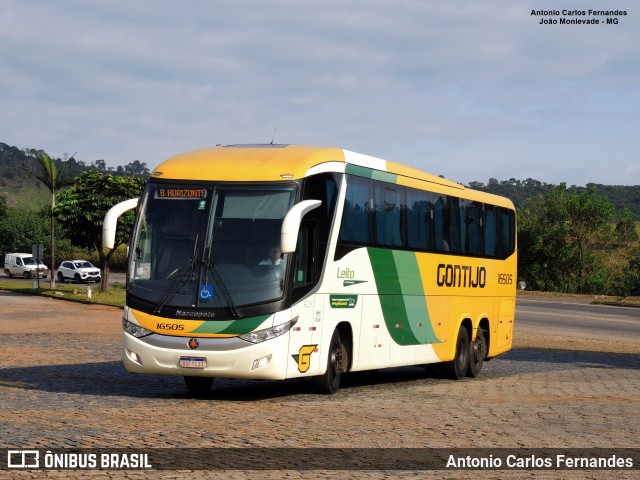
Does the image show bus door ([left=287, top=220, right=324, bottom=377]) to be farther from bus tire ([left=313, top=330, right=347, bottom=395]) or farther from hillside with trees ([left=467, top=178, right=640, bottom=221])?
hillside with trees ([left=467, top=178, right=640, bottom=221])

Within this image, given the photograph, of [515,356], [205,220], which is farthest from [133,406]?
[515,356]

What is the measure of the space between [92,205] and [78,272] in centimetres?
2053

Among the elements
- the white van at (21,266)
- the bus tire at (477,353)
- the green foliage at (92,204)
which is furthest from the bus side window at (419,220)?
the white van at (21,266)

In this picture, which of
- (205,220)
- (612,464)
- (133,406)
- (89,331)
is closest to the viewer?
(612,464)

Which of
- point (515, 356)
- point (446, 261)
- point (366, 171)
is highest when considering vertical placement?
point (366, 171)

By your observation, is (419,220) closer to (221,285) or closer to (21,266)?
(221,285)

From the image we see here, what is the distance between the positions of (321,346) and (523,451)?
5.65m

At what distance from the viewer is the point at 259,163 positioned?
16203 millimetres

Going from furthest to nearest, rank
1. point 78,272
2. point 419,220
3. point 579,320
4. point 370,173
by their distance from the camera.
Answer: point 78,272 < point 579,320 < point 419,220 < point 370,173

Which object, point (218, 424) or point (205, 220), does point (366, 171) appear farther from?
point (218, 424)

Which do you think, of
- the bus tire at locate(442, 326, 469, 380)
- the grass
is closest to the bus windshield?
the bus tire at locate(442, 326, 469, 380)

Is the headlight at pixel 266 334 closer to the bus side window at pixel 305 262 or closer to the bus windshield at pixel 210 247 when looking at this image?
the bus windshield at pixel 210 247

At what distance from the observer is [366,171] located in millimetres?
18078

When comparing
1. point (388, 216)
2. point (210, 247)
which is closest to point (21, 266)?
point (388, 216)
